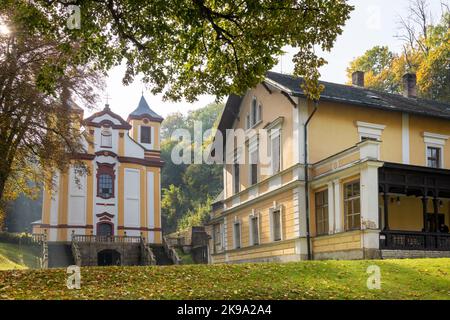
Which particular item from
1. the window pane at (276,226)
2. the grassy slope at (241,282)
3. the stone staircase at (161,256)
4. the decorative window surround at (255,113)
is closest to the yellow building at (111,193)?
the stone staircase at (161,256)

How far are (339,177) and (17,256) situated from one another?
2642 centimetres

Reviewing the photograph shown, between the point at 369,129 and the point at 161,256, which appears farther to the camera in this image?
the point at 161,256

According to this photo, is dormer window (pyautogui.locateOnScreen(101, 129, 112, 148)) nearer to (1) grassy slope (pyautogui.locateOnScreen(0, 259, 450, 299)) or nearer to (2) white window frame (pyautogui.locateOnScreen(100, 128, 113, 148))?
(2) white window frame (pyautogui.locateOnScreen(100, 128, 113, 148))

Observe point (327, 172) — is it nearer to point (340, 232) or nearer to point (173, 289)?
point (340, 232)

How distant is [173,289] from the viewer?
485 inches

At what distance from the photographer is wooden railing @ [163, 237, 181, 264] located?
4414 centimetres

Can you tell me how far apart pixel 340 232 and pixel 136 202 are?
30619mm

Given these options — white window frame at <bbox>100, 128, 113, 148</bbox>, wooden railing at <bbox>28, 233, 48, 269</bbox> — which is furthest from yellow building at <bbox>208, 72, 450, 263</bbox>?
white window frame at <bbox>100, 128, 113, 148</bbox>

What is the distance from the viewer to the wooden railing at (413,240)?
21.9 meters

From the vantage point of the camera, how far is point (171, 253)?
45.8m

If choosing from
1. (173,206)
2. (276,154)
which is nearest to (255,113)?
(276,154)

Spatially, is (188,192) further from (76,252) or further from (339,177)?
(339,177)

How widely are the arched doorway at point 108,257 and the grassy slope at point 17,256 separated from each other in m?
6.03
